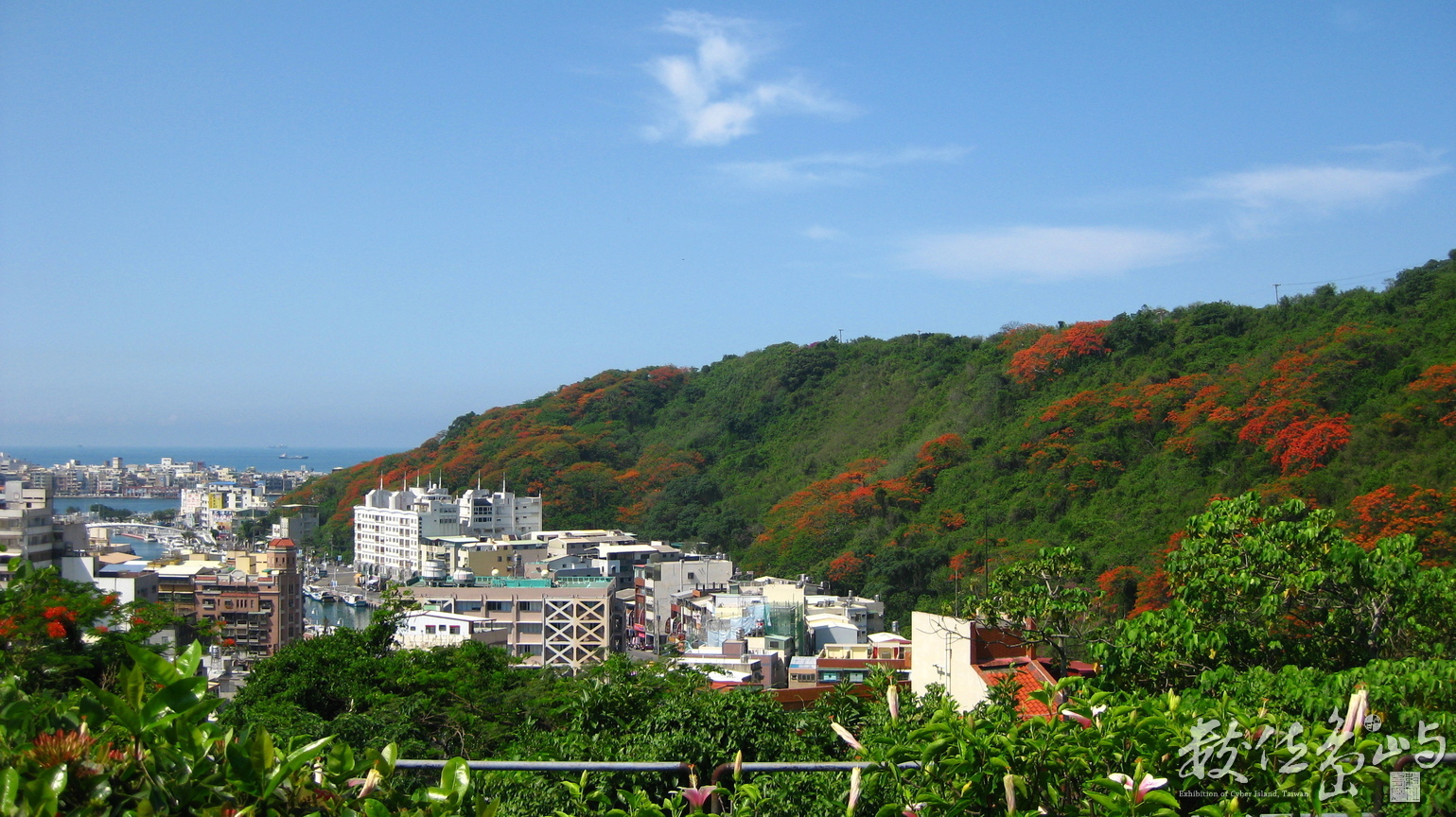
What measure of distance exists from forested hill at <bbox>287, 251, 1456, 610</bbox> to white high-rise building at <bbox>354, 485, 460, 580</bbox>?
11.5 feet

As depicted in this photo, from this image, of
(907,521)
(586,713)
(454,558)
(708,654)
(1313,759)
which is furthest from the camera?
(454,558)

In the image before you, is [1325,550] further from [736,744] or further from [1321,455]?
[1321,455]

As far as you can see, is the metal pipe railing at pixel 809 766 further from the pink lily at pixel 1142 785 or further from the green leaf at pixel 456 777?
the green leaf at pixel 456 777

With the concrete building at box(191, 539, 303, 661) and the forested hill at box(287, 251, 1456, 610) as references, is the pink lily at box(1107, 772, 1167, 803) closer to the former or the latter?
the forested hill at box(287, 251, 1456, 610)

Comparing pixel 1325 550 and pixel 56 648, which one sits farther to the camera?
pixel 56 648

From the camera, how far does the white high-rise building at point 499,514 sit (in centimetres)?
3666

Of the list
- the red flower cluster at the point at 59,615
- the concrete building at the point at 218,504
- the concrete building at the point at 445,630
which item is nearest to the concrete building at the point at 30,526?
the concrete building at the point at 445,630

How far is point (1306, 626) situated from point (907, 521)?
2121 cm

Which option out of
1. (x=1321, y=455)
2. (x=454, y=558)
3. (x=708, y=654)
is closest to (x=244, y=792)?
(x=708, y=654)

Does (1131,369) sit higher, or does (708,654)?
(1131,369)

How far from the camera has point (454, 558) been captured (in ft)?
108

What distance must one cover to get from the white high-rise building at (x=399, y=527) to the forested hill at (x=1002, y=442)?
3.51 metres

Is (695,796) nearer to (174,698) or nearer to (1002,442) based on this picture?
(174,698)

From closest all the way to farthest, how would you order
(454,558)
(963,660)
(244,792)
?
(244,792) < (963,660) < (454,558)
